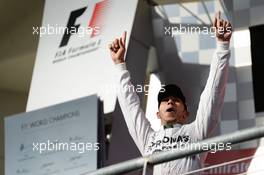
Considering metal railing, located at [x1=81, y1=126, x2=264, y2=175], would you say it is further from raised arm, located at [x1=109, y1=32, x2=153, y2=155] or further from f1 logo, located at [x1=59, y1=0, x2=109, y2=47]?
f1 logo, located at [x1=59, y1=0, x2=109, y2=47]

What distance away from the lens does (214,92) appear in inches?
64.2

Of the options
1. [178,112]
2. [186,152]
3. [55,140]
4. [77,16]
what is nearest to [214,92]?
[178,112]

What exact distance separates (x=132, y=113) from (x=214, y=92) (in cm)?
26

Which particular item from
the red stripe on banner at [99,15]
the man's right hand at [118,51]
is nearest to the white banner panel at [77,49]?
the red stripe on banner at [99,15]

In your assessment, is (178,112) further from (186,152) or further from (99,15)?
(99,15)

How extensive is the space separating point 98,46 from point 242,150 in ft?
2.66

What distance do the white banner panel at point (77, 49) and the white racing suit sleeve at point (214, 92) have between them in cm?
102

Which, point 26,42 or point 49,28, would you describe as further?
point 26,42

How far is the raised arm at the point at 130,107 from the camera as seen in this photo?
1.74m

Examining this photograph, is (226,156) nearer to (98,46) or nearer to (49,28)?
(98,46)

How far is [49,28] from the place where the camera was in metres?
3.19

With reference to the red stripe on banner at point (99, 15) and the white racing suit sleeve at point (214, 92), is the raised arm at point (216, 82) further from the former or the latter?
the red stripe on banner at point (99, 15)

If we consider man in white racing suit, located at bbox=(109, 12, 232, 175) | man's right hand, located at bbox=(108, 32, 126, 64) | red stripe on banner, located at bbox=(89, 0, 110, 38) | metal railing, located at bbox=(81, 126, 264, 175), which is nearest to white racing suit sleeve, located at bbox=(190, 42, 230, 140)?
man in white racing suit, located at bbox=(109, 12, 232, 175)

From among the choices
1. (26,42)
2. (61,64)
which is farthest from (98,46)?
(26,42)
